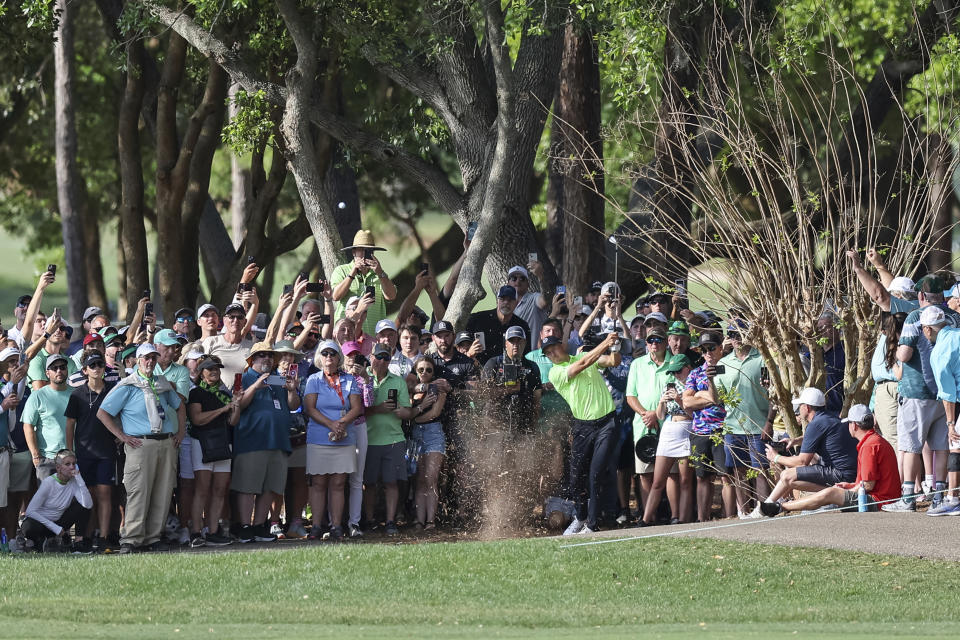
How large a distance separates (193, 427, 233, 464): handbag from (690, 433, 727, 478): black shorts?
4443mm

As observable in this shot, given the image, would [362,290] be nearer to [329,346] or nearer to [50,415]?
[329,346]

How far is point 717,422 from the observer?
14.0m


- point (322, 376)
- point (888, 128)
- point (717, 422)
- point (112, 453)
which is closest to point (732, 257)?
point (717, 422)

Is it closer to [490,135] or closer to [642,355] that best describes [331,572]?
[642,355]

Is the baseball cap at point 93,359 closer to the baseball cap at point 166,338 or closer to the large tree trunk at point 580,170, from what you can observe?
the baseball cap at point 166,338

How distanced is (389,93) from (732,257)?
19435 millimetres

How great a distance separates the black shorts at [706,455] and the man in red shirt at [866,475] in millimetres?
849

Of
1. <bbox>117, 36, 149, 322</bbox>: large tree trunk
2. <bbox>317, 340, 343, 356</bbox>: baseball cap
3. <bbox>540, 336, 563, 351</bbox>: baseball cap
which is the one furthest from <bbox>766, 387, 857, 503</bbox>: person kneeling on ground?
<bbox>117, 36, 149, 322</bbox>: large tree trunk

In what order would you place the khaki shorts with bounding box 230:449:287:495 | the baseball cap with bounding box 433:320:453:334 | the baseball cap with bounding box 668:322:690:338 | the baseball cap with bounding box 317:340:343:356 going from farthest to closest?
the baseball cap with bounding box 433:320:453:334, the baseball cap with bounding box 668:322:690:338, the baseball cap with bounding box 317:340:343:356, the khaki shorts with bounding box 230:449:287:495

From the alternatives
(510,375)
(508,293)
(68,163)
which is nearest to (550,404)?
(510,375)

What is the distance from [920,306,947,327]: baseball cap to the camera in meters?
12.8

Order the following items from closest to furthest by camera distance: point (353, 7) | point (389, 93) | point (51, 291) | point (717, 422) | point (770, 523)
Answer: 1. point (770, 523)
2. point (717, 422)
3. point (353, 7)
4. point (389, 93)
5. point (51, 291)

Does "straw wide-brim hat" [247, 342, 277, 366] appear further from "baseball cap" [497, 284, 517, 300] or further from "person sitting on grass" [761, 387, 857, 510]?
"person sitting on grass" [761, 387, 857, 510]

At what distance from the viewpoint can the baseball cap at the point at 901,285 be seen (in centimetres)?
1314
